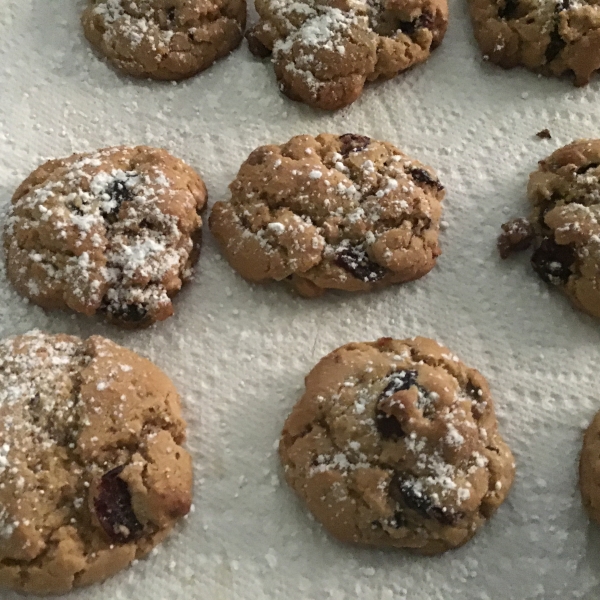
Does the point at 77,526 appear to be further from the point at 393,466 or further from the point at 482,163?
the point at 482,163

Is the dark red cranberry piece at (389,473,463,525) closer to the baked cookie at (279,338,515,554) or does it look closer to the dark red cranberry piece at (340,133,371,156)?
the baked cookie at (279,338,515,554)

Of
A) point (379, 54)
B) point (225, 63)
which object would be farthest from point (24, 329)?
point (379, 54)

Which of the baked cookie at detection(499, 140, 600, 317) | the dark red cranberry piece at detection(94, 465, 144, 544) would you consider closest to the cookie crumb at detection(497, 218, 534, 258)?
the baked cookie at detection(499, 140, 600, 317)

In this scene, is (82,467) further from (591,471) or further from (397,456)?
(591,471)

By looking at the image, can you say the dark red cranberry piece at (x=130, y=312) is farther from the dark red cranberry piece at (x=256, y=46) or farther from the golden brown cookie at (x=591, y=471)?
the golden brown cookie at (x=591, y=471)

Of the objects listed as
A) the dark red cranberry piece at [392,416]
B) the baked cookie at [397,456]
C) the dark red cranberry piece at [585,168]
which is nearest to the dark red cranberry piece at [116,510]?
the baked cookie at [397,456]

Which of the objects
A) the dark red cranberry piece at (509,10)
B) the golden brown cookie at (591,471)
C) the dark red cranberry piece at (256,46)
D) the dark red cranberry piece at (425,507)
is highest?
the dark red cranberry piece at (509,10)

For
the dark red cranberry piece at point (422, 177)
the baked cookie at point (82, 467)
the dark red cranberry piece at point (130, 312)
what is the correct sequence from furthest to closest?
the dark red cranberry piece at point (422, 177) < the dark red cranberry piece at point (130, 312) < the baked cookie at point (82, 467)
